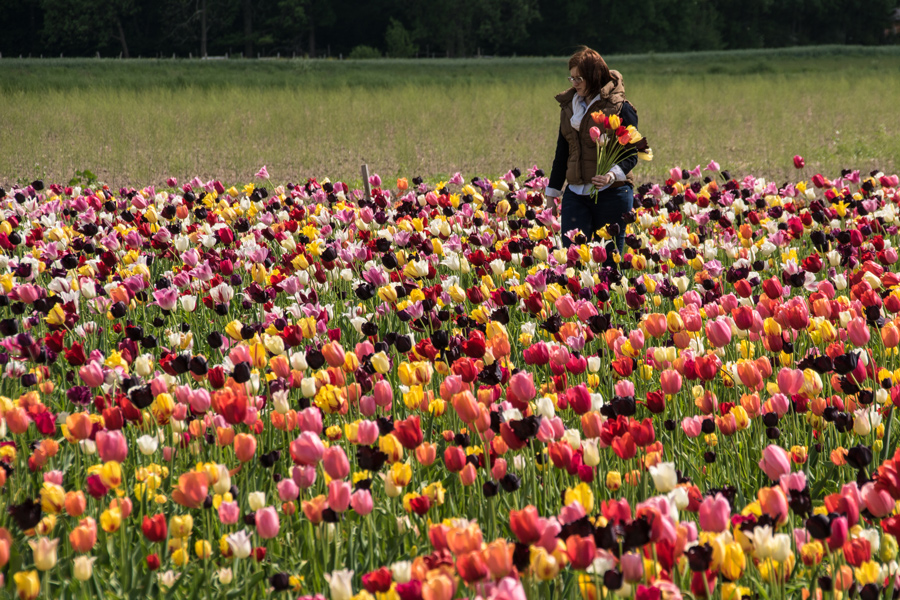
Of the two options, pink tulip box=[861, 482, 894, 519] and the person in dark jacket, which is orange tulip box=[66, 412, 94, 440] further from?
the person in dark jacket

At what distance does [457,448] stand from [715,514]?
2.20 feet

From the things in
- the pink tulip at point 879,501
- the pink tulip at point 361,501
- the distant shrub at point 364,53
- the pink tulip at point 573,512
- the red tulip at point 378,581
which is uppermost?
the distant shrub at point 364,53

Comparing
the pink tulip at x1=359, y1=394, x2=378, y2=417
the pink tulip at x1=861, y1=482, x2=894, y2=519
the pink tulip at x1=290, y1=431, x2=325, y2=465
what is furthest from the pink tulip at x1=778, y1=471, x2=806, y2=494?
the pink tulip at x1=359, y1=394, x2=378, y2=417

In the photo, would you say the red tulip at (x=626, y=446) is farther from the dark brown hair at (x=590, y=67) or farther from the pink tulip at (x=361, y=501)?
the dark brown hair at (x=590, y=67)

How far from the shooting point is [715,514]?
5.47 ft

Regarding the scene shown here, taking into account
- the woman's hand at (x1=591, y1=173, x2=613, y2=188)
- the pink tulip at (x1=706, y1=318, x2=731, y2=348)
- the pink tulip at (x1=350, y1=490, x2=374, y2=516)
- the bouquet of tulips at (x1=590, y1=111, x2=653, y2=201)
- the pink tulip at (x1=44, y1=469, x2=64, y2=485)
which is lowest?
the pink tulip at (x1=44, y1=469, x2=64, y2=485)

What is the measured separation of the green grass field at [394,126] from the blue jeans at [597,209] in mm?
6207

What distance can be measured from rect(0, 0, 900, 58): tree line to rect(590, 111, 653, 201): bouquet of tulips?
5243 cm

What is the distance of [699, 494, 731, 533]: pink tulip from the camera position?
167 centimetres

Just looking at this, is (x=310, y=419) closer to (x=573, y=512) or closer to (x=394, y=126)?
(x=573, y=512)

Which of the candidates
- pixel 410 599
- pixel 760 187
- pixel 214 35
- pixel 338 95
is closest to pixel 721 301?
pixel 410 599

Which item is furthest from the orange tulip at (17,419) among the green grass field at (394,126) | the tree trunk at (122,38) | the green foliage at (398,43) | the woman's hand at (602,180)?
the tree trunk at (122,38)

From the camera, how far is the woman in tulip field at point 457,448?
5.62ft

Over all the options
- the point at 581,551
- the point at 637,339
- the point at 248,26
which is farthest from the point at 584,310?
the point at 248,26
